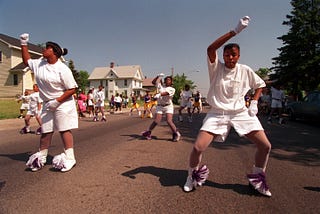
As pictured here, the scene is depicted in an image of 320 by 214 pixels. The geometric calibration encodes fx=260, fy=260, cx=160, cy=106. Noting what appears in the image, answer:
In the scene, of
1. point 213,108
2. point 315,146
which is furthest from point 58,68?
point 315,146

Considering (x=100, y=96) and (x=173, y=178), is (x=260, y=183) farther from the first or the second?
(x=100, y=96)

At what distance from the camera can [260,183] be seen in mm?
3346

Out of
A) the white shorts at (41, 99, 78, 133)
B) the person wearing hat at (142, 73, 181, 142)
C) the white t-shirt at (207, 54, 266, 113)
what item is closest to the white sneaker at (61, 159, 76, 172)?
the white shorts at (41, 99, 78, 133)

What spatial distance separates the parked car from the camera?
1193 centimetres

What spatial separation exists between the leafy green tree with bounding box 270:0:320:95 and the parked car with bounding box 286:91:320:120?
15977mm

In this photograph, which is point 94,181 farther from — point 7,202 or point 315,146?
point 315,146

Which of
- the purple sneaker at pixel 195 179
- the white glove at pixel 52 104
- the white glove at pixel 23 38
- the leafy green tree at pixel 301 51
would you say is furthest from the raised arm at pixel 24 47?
the leafy green tree at pixel 301 51

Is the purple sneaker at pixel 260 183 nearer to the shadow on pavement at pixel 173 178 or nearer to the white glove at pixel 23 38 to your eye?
the shadow on pavement at pixel 173 178

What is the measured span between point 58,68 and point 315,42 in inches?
1301

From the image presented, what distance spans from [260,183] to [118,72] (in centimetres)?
6622

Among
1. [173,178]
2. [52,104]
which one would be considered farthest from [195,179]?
[52,104]

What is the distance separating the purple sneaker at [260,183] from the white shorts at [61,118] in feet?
9.46

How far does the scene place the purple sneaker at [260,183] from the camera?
3312 millimetres

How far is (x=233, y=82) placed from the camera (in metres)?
3.38
